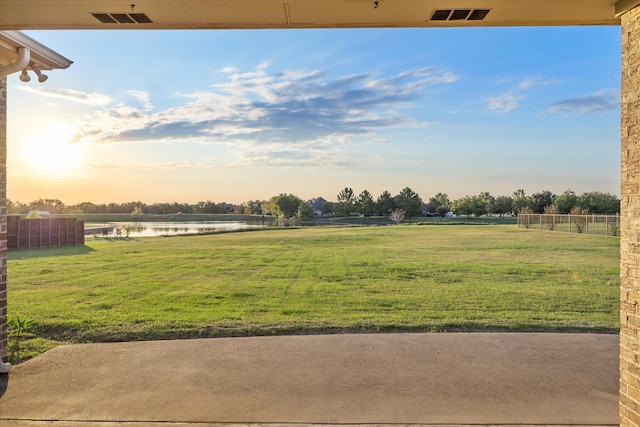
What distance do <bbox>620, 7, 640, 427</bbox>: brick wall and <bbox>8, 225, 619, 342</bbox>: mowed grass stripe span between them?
112 inches

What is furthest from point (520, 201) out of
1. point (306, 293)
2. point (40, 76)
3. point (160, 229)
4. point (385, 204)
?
point (40, 76)

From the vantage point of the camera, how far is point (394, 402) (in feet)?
10.0

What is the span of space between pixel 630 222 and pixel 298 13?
237 centimetres

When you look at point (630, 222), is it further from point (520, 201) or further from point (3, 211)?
point (520, 201)

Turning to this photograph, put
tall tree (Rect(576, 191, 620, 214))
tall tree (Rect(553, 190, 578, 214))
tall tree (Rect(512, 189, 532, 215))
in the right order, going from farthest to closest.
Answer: tall tree (Rect(512, 189, 532, 215)) → tall tree (Rect(553, 190, 578, 214)) → tall tree (Rect(576, 191, 620, 214))

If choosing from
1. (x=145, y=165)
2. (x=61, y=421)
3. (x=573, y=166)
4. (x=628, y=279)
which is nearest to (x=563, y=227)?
(x=573, y=166)

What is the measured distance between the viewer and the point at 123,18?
2783 mm

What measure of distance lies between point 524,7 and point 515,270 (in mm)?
9178

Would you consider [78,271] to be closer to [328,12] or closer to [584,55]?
[328,12]

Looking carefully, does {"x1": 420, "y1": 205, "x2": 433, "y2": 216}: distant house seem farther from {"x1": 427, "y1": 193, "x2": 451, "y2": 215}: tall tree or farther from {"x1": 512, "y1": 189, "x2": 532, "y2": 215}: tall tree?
{"x1": 512, "y1": 189, "x2": 532, "y2": 215}: tall tree

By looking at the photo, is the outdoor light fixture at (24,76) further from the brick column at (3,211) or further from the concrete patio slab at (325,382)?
the concrete patio slab at (325,382)

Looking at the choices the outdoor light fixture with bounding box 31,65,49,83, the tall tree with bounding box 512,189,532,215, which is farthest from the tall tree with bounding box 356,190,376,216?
the outdoor light fixture with bounding box 31,65,49,83

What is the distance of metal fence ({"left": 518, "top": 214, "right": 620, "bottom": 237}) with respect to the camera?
2105cm

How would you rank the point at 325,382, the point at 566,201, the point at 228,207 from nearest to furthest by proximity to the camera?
the point at 325,382 → the point at 566,201 → the point at 228,207
